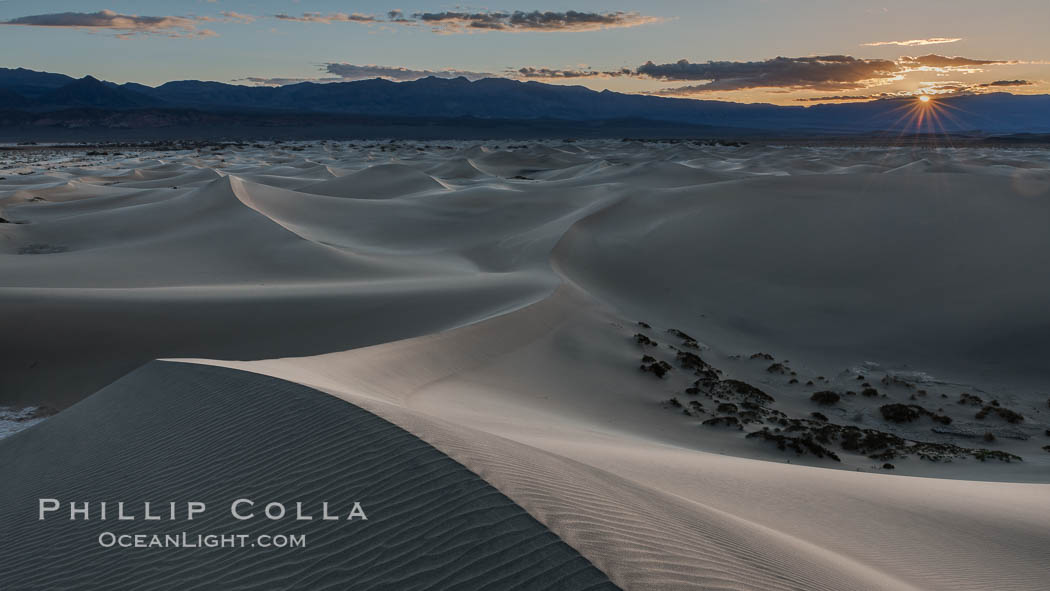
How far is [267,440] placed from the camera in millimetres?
5199

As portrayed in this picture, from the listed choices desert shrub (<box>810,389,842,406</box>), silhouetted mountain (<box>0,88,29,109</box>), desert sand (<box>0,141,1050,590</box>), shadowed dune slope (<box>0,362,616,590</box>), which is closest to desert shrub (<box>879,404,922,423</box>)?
desert sand (<box>0,141,1050,590</box>)

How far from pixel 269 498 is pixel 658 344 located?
954cm

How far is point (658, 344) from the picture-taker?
1312 centimetres

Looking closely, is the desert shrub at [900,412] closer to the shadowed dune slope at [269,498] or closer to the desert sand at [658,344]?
the desert sand at [658,344]

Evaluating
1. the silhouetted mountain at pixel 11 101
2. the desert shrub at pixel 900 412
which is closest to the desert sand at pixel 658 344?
the desert shrub at pixel 900 412

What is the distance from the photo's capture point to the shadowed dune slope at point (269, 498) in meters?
3.51

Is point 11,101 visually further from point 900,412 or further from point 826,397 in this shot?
point 900,412

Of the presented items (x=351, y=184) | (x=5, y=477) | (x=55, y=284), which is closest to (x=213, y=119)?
(x=351, y=184)

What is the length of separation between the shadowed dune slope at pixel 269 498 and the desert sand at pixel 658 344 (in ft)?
0.55

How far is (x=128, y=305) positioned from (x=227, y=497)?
9.10 meters

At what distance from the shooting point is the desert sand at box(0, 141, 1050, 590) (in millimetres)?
5059

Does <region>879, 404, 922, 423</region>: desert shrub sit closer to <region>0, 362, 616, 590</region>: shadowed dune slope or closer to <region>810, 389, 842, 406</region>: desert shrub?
<region>810, 389, 842, 406</region>: desert shrub

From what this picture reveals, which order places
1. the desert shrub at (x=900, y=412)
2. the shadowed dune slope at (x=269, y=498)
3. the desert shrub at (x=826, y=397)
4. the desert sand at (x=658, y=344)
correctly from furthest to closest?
the desert shrub at (x=826, y=397) → the desert shrub at (x=900, y=412) → the desert sand at (x=658, y=344) → the shadowed dune slope at (x=269, y=498)

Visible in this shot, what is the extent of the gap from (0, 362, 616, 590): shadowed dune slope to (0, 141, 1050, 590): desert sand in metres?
0.17
